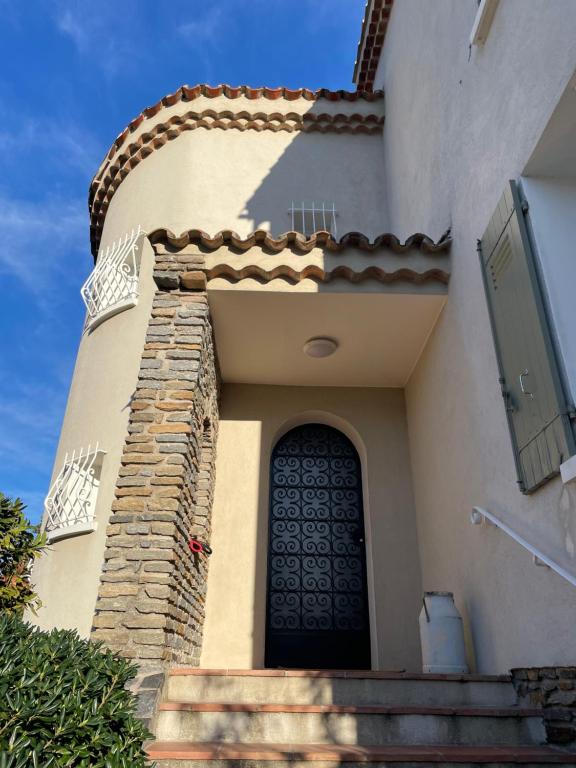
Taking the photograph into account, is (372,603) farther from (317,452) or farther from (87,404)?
(87,404)

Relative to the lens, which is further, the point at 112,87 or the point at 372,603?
the point at 112,87

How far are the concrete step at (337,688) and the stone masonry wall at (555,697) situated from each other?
0.97ft

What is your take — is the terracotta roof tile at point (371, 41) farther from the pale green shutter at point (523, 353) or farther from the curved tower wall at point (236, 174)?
the pale green shutter at point (523, 353)

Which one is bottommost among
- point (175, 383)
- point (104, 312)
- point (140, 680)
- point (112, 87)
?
point (140, 680)

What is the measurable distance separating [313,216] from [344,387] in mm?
3217

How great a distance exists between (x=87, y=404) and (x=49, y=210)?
3502 cm

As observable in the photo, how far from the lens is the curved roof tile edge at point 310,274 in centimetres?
544

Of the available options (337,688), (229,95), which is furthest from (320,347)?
(229,95)

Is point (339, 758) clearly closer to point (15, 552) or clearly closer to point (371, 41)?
point (15, 552)

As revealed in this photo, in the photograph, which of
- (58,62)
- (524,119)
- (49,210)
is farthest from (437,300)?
(49,210)

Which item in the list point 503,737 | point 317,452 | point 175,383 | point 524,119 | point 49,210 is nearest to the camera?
point 503,737

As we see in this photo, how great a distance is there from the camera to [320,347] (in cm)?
637

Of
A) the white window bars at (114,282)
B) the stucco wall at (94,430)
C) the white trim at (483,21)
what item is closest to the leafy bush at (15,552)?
the stucco wall at (94,430)

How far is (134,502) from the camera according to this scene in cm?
435
